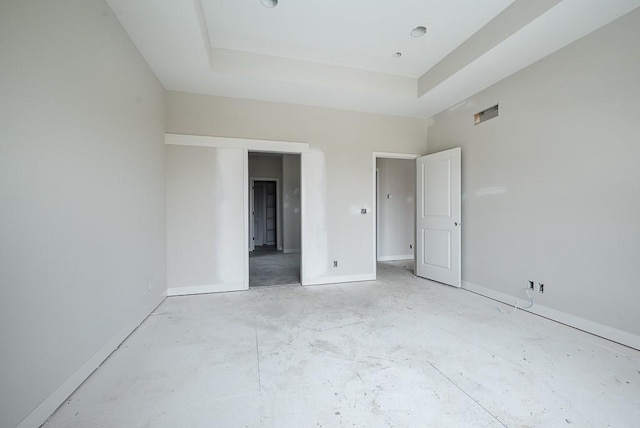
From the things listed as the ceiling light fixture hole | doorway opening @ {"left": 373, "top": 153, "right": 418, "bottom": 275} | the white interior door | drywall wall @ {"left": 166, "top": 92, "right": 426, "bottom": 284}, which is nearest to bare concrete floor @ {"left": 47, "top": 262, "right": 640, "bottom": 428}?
the white interior door

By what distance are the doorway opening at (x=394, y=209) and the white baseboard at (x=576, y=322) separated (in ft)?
9.28

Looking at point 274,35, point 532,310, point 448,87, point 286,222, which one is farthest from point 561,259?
point 286,222

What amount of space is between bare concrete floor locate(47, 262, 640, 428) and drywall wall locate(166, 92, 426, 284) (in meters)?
1.30

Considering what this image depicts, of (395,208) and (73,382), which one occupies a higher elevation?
(395,208)

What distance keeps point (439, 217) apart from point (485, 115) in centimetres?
150

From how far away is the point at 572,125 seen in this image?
264 centimetres

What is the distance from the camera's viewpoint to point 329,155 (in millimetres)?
4227

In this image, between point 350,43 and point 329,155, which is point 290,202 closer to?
point 329,155

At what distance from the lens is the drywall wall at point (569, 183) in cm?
228

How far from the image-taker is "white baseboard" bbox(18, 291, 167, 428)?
1.38 m

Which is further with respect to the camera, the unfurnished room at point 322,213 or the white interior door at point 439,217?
the white interior door at point 439,217

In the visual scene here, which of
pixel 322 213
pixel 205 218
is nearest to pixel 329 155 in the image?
pixel 322 213

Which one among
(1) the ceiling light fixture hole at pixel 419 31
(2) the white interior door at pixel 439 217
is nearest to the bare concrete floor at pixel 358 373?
(2) the white interior door at pixel 439 217

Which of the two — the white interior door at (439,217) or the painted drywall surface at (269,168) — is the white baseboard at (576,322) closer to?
the white interior door at (439,217)
